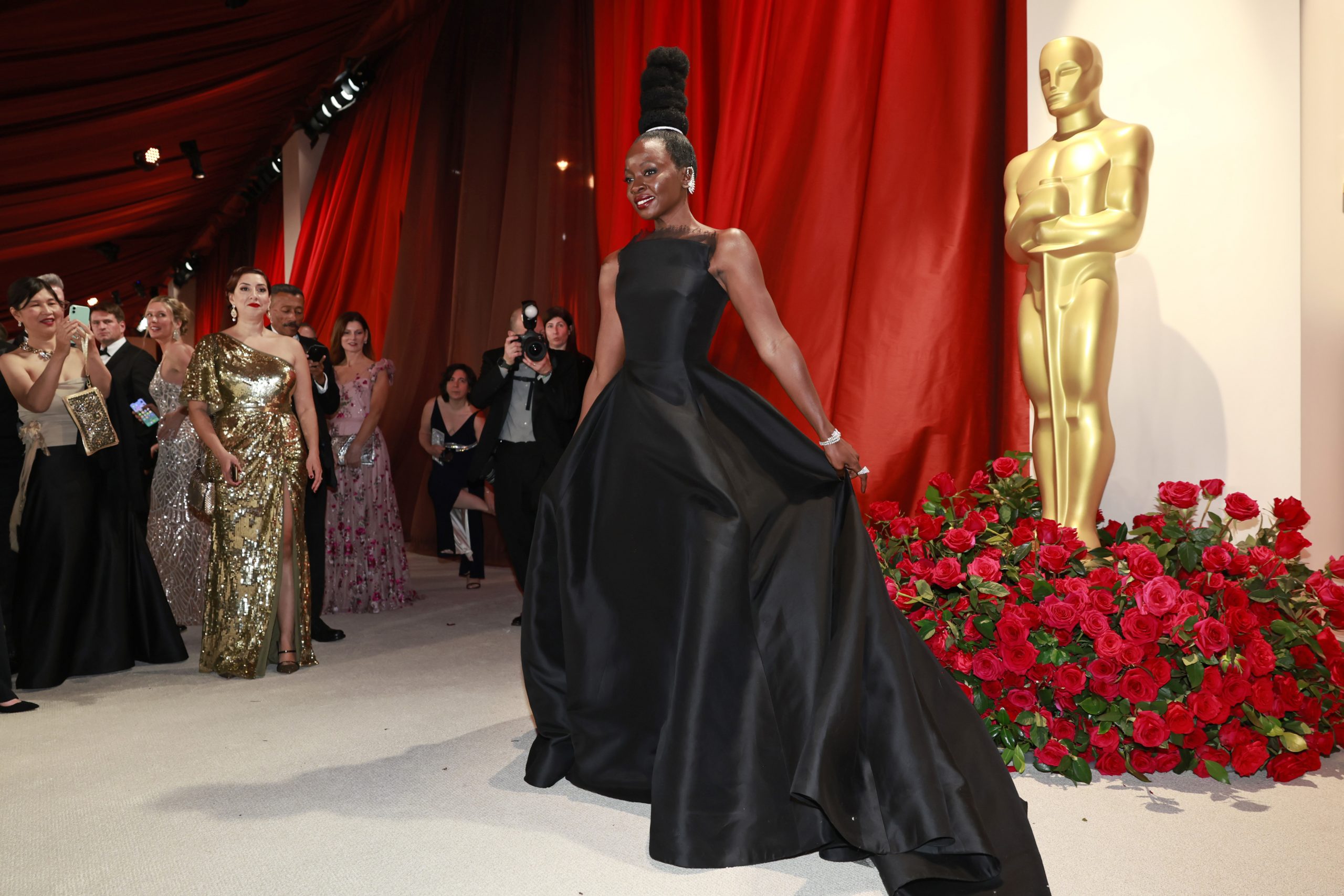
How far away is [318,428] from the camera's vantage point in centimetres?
407

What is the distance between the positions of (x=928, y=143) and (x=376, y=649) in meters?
2.92

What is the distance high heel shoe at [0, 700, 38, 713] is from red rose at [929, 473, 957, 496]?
2.91m

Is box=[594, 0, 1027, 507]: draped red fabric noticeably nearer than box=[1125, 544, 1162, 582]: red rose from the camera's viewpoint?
No

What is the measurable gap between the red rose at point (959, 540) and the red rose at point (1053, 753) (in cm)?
56

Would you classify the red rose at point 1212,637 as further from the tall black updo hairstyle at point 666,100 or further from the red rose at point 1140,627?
the tall black updo hairstyle at point 666,100

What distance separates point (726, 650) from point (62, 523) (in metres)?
2.80

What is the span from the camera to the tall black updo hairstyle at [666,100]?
2.31 metres

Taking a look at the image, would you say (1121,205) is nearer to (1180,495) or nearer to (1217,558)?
(1180,495)

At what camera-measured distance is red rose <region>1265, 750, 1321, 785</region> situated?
2346 millimetres

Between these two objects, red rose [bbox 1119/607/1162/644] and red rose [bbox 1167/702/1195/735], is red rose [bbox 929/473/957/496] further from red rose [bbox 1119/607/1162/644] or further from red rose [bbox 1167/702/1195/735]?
red rose [bbox 1167/702/1195/735]

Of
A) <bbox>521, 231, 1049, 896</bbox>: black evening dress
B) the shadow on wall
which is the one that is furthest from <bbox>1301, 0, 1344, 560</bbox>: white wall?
<bbox>521, 231, 1049, 896</bbox>: black evening dress

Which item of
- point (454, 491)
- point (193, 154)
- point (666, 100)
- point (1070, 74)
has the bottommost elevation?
point (454, 491)

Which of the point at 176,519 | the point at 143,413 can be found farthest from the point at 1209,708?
the point at 176,519

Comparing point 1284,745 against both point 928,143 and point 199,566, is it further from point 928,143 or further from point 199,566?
point 199,566
